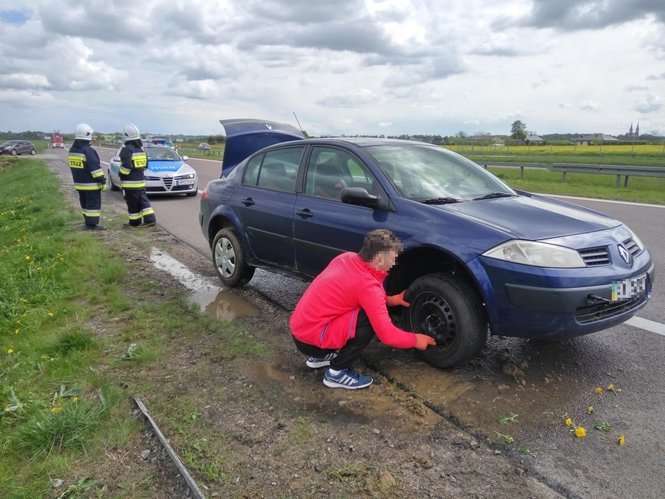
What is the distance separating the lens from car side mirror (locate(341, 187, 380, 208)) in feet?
12.7

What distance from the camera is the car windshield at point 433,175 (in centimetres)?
406

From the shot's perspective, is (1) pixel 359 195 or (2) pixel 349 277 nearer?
(2) pixel 349 277

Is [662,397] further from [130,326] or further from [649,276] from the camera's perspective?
[130,326]

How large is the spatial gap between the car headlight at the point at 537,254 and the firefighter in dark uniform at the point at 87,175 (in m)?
8.11

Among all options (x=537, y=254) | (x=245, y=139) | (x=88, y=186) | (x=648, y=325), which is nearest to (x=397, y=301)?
(x=537, y=254)

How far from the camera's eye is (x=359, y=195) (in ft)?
12.6

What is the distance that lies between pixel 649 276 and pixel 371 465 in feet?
8.01

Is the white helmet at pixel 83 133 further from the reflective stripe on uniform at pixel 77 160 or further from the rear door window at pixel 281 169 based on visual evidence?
the rear door window at pixel 281 169

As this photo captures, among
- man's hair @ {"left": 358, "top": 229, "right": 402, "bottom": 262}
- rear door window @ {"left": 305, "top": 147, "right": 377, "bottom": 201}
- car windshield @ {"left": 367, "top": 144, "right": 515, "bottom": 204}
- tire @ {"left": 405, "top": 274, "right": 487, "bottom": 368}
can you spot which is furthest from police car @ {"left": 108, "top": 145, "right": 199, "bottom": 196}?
man's hair @ {"left": 358, "top": 229, "right": 402, "bottom": 262}

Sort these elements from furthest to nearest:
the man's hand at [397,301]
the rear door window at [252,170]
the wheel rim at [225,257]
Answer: the wheel rim at [225,257] → the rear door window at [252,170] → the man's hand at [397,301]

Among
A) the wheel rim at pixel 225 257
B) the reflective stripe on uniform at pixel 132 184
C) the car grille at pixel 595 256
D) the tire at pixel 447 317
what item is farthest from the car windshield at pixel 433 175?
the reflective stripe on uniform at pixel 132 184

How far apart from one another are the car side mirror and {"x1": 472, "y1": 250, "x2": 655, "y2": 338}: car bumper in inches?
37.9

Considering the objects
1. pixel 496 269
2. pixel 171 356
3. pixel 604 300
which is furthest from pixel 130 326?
pixel 604 300

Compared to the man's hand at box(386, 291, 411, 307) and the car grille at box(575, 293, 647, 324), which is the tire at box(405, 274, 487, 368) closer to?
the man's hand at box(386, 291, 411, 307)
